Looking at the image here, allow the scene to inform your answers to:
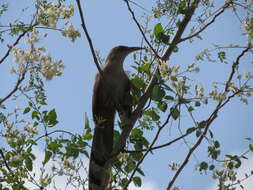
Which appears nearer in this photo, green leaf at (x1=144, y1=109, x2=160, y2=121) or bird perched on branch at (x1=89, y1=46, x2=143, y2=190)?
green leaf at (x1=144, y1=109, x2=160, y2=121)

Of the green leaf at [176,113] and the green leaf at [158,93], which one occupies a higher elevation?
the green leaf at [158,93]

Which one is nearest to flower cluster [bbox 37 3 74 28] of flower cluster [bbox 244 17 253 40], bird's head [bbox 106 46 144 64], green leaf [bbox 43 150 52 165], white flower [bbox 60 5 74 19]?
white flower [bbox 60 5 74 19]

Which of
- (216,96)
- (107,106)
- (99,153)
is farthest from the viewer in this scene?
(107,106)

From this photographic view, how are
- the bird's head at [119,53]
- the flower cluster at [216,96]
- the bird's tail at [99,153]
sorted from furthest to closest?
the bird's head at [119,53], the bird's tail at [99,153], the flower cluster at [216,96]

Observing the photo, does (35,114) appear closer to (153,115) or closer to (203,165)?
(153,115)

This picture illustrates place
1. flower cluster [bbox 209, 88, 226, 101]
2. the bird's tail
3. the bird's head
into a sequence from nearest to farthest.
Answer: flower cluster [bbox 209, 88, 226, 101] → the bird's tail → the bird's head

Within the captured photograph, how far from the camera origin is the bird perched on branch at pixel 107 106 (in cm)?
374

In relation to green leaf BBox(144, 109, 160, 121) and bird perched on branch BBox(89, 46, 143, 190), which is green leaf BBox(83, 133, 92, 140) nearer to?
bird perched on branch BBox(89, 46, 143, 190)

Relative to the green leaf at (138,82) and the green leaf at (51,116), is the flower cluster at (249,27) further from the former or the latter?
the green leaf at (51,116)

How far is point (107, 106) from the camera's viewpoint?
4574 millimetres

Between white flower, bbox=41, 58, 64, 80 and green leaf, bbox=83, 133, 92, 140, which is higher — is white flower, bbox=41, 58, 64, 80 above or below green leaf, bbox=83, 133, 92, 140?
above

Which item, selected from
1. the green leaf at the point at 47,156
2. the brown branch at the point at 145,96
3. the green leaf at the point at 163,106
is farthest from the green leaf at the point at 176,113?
the green leaf at the point at 47,156

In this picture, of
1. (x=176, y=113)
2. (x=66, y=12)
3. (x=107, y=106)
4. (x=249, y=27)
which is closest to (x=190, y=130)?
(x=176, y=113)

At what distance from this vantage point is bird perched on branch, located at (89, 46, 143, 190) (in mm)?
3735
